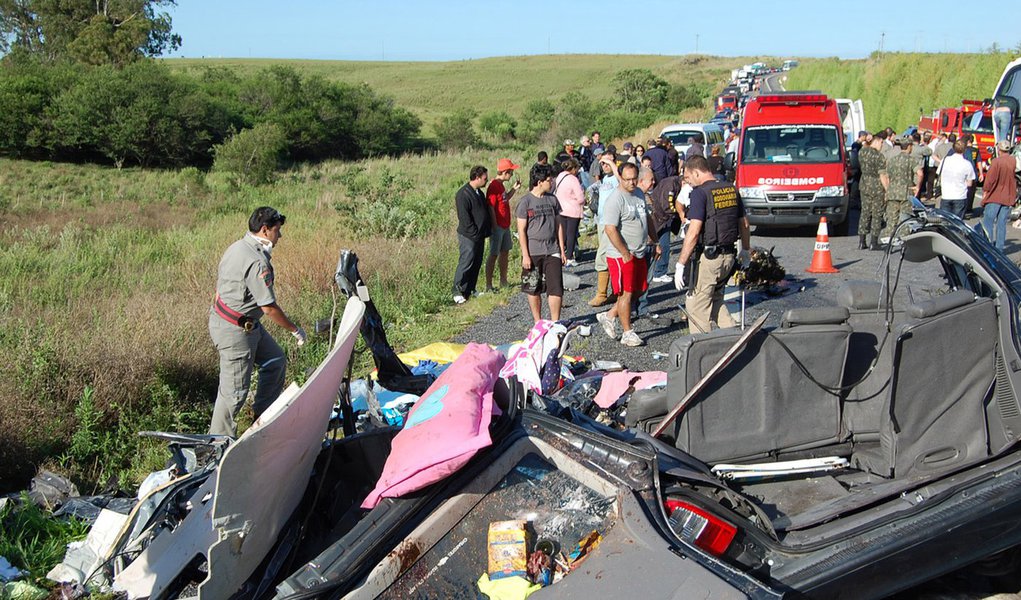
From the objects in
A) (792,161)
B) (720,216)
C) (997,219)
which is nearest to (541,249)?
(720,216)

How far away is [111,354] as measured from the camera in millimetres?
6820

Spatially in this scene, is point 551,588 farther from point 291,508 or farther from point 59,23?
point 59,23

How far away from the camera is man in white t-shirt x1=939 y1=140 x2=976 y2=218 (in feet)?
42.4

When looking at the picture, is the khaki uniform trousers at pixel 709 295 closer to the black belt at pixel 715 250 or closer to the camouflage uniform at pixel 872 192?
the black belt at pixel 715 250

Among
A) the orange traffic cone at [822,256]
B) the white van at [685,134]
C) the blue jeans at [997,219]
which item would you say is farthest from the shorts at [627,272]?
the white van at [685,134]

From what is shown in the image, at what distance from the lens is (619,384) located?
5559mm

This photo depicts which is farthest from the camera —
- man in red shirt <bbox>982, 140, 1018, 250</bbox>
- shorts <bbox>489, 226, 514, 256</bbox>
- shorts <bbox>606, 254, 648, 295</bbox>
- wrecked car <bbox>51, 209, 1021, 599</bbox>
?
man in red shirt <bbox>982, 140, 1018, 250</bbox>

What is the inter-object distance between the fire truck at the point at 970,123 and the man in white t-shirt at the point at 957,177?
587 centimetres

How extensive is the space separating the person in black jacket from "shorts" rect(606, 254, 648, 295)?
102 inches

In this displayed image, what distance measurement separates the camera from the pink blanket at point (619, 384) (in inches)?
211

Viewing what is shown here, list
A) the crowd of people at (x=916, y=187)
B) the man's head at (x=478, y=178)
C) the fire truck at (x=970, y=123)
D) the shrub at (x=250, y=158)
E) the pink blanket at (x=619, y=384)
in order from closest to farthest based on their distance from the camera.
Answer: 1. the pink blanket at (x=619, y=384)
2. the man's head at (x=478, y=178)
3. the crowd of people at (x=916, y=187)
4. the fire truck at (x=970, y=123)
5. the shrub at (x=250, y=158)

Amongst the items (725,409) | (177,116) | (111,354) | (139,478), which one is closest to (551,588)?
(725,409)

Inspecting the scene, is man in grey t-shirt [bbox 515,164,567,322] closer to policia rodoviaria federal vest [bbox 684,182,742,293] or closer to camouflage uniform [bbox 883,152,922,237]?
policia rodoviaria federal vest [bbox 684,182,742,293]

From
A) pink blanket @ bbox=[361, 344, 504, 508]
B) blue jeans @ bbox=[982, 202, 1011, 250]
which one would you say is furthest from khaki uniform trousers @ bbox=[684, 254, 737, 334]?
blue jeans @ bbox=[982, 202, 1011, 250]
